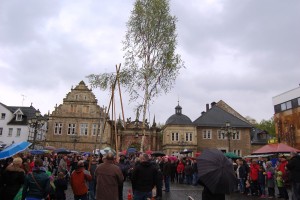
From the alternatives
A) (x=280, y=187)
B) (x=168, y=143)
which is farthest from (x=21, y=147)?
(x=168, y=143)

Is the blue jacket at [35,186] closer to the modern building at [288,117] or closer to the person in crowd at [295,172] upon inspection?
the person in crowd at [295,172]

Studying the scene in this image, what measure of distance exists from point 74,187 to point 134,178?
1823mm

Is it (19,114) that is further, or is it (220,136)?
(19,114)

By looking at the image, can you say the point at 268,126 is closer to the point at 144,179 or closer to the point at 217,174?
the point at 144,179

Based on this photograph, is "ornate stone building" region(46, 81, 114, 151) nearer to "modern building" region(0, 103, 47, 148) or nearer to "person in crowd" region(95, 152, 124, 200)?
"modern building" region(0, 103, 47, 148)

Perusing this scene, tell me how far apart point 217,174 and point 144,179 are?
265 centimetres

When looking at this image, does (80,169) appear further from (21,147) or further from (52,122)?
(52,122)

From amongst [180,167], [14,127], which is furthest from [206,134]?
[14,127]

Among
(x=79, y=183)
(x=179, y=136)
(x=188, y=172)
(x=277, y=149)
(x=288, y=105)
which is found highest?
(x=288, y=105)

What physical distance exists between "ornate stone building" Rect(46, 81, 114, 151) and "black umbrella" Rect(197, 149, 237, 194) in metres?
43.4

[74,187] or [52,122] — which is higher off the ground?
[52,122]

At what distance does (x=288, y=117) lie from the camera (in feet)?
168

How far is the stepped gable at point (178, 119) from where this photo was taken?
53688mm

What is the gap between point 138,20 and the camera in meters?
26.5
